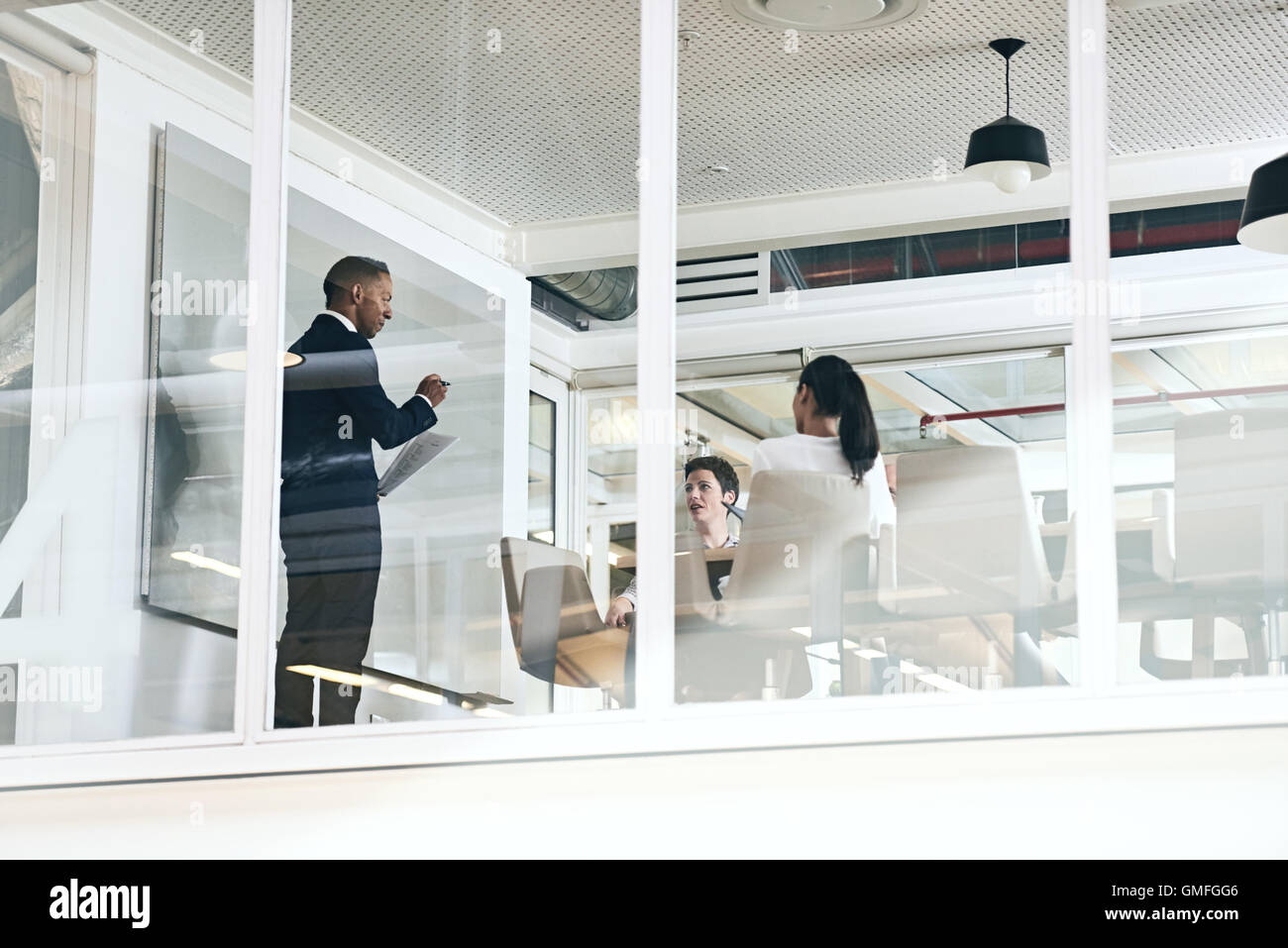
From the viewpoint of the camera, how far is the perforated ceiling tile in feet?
14.8

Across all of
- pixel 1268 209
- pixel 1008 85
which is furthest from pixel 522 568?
pixel 1268 209

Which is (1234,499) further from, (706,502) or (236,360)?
(236,360)

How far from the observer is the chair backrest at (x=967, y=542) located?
3.43 m

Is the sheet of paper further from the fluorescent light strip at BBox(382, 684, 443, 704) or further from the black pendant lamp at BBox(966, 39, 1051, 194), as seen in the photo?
the black pendant lamp at BBox(966, 39, 1051, 194)

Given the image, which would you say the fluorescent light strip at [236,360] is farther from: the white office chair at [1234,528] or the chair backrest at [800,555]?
the white office chair at [1234,528]

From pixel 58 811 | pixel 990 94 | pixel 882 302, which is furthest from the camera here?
pixel 882 302

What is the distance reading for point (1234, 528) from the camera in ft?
11.1

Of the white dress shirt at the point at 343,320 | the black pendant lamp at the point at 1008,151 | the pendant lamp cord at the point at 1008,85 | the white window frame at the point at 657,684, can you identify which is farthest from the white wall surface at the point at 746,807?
the pendant lamp cord at the point at 1008,85

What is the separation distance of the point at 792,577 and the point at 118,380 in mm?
2160

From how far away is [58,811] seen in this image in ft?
12.2

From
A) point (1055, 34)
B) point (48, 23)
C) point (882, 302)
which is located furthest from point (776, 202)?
point (48, 23)
